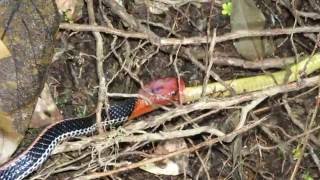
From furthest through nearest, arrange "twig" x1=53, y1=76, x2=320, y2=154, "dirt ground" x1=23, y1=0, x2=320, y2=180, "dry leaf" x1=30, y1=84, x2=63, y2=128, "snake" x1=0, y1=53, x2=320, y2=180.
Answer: "dirt ground" x1=23, y1=0, x2=320, y2=180 < "dry leaf" x1=30, y1=84, x2=63, y2=128 < "snake" x1=0, y1=53, x2=320, y2=180 < "twig" x1=53, y1=76, x2=320, y2=154

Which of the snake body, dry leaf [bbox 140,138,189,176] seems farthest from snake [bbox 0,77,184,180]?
dry leaf [bbox 140,138,189,176]

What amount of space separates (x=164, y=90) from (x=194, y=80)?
0.35 meters

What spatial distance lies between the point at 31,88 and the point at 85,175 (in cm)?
65

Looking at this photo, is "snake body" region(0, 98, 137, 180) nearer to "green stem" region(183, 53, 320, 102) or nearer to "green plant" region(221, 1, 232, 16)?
"green stem" region(183, 53, 320, 102)

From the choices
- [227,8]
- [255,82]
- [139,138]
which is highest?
[227,8]

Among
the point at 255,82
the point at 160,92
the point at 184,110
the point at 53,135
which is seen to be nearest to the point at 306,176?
the point at 255,82

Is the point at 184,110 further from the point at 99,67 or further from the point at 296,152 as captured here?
the point at 296,152

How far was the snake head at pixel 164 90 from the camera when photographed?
14.1ft

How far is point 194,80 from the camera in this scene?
465 cm

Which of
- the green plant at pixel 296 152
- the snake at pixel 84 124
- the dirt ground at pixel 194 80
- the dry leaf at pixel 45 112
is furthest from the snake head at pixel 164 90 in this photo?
the green plant at pixel 296 152

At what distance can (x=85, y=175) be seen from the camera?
12.4 feet

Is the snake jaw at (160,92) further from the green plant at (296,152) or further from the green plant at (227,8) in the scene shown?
the green plant at (296,152)

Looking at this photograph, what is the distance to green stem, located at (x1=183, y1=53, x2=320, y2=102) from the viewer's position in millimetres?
4285

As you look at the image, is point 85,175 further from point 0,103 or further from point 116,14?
point 116,14
